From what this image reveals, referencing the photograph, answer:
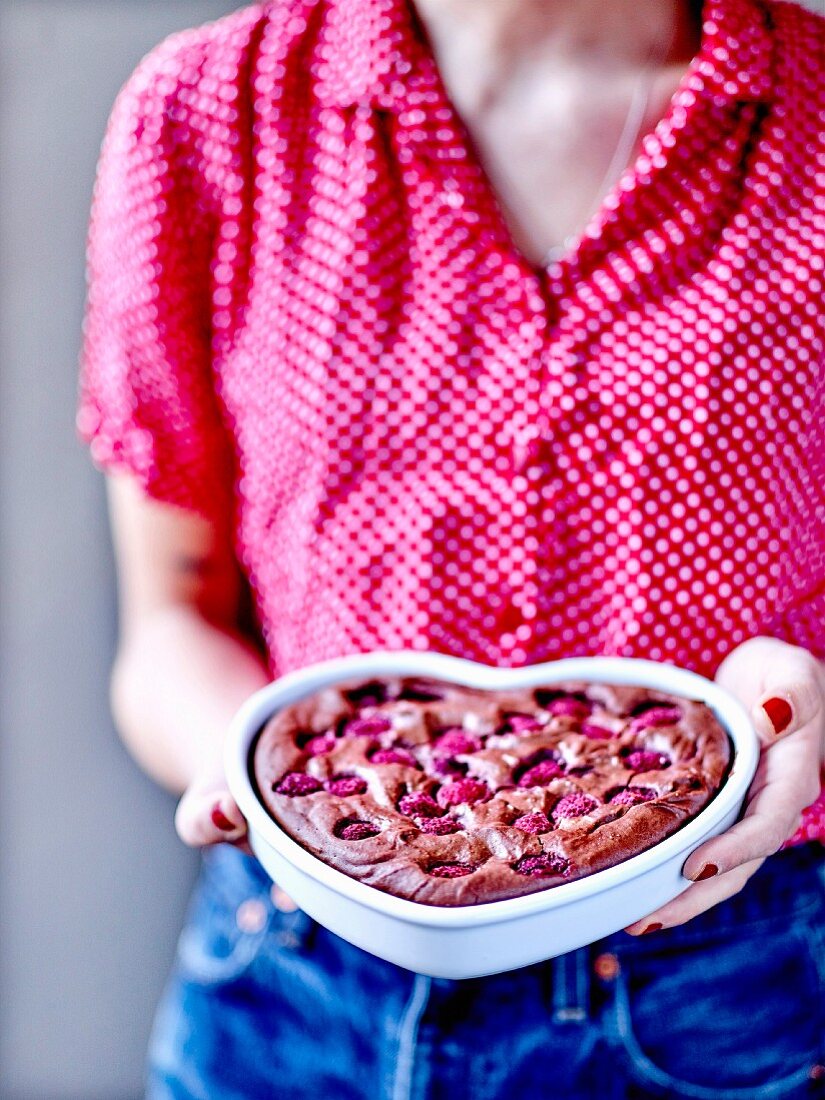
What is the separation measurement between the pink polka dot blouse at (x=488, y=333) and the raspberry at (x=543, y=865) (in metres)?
0.20

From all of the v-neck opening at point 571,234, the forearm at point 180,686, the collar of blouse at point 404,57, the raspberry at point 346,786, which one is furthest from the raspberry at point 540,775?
A: the collar of blouse at point 404,57

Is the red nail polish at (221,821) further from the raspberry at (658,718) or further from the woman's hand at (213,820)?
the raspberry at (658,718)

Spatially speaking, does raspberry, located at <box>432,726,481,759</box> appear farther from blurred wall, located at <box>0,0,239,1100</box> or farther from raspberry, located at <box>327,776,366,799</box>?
blurred wall, located at <box>0,0,239,1100</box>

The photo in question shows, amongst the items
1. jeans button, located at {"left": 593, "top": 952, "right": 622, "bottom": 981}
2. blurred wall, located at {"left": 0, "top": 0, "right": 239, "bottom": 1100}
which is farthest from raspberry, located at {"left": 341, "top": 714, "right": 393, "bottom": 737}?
blurred wall, located at {"left": 0, "top": 0, "right": 239, "bottom": 1100}

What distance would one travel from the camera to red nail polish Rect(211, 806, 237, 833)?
0.66m

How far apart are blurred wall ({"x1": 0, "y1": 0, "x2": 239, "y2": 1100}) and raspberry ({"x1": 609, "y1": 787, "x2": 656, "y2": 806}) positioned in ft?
2.74

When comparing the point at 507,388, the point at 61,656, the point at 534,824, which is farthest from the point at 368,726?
Result: the point at 61,656

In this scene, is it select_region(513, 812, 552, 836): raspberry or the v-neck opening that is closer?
select_region(513, 812, 552, 836): raspberry

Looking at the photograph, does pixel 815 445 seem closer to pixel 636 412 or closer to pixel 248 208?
pixel 636 412

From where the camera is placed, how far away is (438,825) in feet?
2.12

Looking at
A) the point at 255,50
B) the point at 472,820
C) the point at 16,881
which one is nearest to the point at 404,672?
the point at 472,820

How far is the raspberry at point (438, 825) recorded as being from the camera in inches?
25.3

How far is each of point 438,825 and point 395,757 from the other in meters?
0.08

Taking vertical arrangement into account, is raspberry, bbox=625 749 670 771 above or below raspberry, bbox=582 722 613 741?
above
